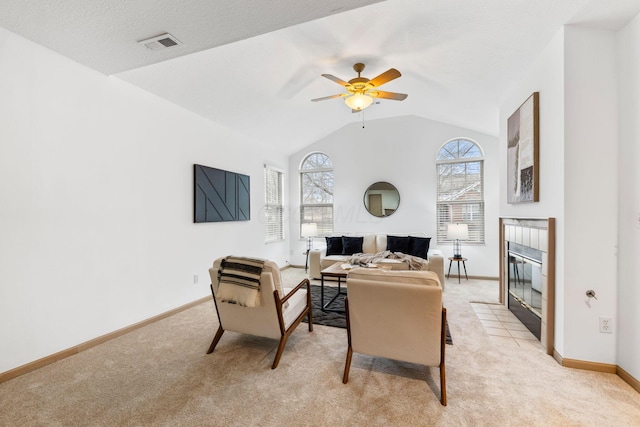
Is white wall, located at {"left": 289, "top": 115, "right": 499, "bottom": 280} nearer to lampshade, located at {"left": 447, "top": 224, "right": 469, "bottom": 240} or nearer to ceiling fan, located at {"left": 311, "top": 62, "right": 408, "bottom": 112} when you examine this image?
lampshade, located at {"left": 447, "top": 224, "right": 469, "bottom": 240}

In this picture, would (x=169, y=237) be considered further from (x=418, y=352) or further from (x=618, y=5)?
(x=618, y=5)

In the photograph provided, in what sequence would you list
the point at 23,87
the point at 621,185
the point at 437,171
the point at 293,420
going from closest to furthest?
the point at 293,420 < the point at 621,185 < the point at 23,87 < the point at 437,171

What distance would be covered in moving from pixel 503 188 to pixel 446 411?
3.06 meters

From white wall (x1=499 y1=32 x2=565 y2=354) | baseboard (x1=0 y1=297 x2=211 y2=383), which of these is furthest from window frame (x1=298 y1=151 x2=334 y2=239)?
white wall (x1=499 y1=32 x2=565 y2=354)

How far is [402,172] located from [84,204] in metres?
5.13

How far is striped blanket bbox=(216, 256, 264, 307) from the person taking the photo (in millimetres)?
2281

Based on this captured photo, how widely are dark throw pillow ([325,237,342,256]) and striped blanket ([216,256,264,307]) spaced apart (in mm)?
3298

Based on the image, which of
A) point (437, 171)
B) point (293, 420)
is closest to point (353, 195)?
point (437, 171)

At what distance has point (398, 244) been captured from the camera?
5199 millimetres

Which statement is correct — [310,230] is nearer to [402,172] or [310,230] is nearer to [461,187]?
[402,172]

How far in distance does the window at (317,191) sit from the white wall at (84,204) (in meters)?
2.93

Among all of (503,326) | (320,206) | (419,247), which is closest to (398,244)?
(419,247)

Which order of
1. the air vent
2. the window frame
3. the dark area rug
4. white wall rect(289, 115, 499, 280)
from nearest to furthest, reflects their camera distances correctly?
the air vent → the dark area rug → white wall rect(289, 115, 499, 280) → the window frame

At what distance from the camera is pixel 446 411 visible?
179 centimetres
